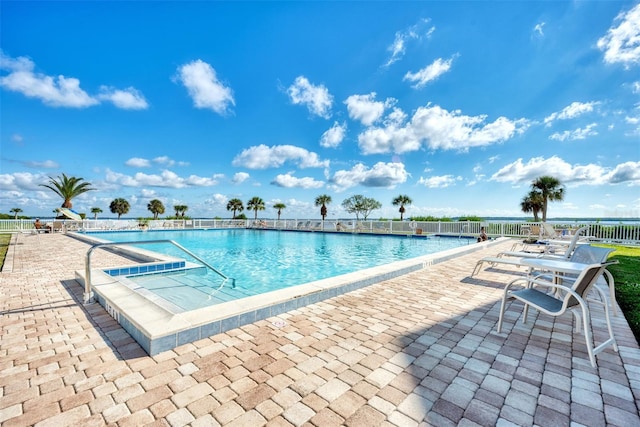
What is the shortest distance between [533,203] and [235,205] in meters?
36.2

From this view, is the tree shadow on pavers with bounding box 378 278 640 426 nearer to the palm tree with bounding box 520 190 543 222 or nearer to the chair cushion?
the chair cushion

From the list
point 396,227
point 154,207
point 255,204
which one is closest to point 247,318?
point 396,227

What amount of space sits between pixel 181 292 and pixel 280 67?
46.8 ft

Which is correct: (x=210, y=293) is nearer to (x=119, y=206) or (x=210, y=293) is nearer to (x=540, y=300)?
(x=540, y=300)

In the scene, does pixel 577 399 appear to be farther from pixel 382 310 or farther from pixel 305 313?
pixel 305 313

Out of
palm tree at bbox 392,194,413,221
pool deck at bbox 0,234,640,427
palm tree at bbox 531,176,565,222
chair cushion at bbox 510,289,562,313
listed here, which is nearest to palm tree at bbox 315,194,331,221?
palm tree at bbox 392,194,413,221

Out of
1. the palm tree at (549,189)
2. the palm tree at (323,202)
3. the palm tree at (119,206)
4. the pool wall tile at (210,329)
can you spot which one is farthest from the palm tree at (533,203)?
the palm tree at (119,206)

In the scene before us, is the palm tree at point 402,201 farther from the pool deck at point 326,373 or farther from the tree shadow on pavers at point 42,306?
the tree shadow on pavers at point 42,306

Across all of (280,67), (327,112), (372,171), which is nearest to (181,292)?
(280,67)

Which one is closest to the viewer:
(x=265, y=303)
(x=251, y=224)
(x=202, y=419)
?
(x=202, y=419)

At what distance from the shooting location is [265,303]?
2955mm

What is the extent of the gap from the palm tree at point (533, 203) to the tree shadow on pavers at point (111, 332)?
1090 inches

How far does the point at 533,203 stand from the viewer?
90.6 ft

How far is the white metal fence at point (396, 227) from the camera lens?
1190 centimetres
